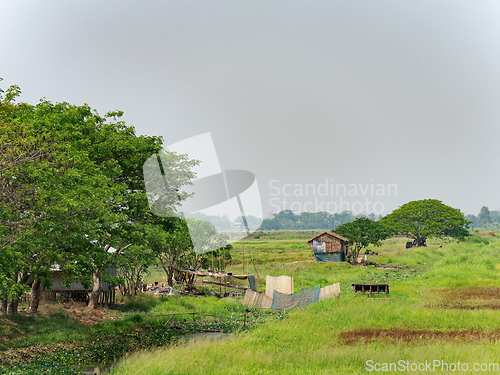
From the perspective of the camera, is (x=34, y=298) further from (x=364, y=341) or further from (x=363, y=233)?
(x=363, y=233)

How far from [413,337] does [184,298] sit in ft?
62.3

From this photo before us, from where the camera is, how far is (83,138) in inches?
786

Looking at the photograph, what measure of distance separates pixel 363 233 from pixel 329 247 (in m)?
7.00

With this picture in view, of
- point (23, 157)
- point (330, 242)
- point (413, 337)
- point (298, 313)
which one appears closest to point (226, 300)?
point (298, 313)

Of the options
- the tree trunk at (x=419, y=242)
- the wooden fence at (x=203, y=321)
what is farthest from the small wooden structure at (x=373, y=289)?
the tree trunk at (x=419, y=242)

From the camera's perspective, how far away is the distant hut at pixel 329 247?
194 feet

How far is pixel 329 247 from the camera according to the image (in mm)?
59406

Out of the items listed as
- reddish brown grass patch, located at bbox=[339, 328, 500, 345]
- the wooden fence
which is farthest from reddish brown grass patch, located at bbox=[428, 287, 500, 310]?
the wooden fence

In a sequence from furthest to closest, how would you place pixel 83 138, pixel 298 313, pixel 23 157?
pixel 298 313 < pixel 83 138 < pixel 23 157

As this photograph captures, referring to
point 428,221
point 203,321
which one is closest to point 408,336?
point 203,321

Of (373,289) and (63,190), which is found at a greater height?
(63,190)

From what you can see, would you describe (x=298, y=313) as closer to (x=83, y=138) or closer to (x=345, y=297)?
(x=345, y=297)

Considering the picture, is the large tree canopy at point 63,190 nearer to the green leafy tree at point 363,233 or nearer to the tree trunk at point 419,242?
the green leafy tree at point 363,233

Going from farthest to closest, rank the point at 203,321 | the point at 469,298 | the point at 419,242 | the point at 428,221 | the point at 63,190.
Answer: the point at 419,242 < the point at 428,221 < the point at 469,298 < the point at 203,321 < the point at 63,190
